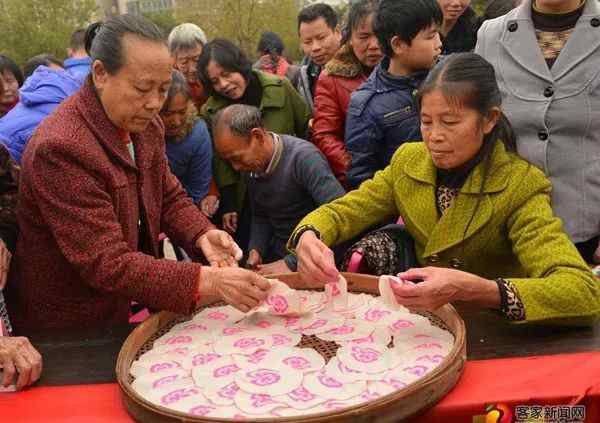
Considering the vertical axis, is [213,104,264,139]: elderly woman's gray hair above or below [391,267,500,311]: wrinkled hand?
above

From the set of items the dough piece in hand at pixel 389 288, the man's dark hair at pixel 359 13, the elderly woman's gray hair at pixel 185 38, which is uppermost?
the man's dark hair at pixel 359 13

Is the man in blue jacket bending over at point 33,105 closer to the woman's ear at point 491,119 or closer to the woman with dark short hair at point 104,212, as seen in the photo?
the woman with dark short hair at point 104,212

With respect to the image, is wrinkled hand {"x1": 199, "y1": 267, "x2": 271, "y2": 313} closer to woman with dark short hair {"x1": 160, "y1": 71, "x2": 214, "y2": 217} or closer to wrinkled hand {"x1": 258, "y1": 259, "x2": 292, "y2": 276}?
wrinkled hand {"x1": 258, "y1": 259, "x2": 292, "y2": 276}

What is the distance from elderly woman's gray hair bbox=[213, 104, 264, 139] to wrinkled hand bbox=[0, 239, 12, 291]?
3.54 ft

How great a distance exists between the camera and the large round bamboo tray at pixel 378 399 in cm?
114

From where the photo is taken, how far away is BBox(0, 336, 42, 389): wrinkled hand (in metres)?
1.47

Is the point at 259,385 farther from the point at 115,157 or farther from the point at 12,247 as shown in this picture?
the point at 12,247

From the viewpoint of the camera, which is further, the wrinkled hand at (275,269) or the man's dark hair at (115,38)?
the wrinkled hand at (275,269)

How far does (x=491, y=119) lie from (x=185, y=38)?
2.32 metres

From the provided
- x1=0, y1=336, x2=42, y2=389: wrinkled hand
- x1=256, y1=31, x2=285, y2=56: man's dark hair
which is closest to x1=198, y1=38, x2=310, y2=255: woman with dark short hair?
x1=0, y1=336, x2=42, y2=389: wrinkled hand

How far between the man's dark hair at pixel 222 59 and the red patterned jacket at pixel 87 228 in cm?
124

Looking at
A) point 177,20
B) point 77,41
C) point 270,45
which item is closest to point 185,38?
point 77,41

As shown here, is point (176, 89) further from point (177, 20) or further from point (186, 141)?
point (177, 20)

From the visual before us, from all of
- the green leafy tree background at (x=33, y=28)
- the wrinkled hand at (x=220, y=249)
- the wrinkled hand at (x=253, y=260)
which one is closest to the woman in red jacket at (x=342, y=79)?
the wrinkled hand at (x=253, y=260)
